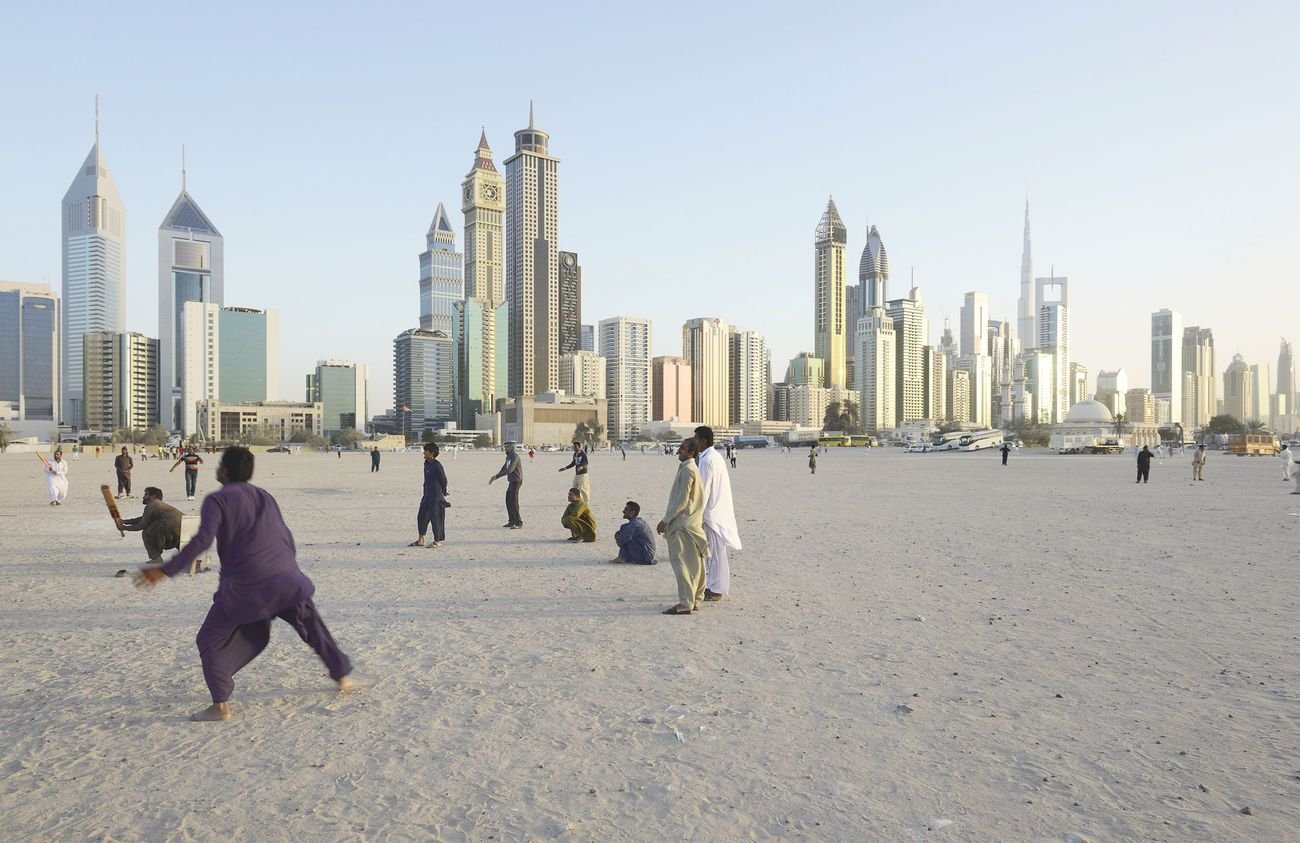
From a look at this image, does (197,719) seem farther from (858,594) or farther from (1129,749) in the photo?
(858,594)

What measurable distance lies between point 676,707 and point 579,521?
7.45m

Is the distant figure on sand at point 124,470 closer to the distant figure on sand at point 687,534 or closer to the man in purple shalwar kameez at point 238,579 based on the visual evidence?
the distant figure on sand at point 687,534

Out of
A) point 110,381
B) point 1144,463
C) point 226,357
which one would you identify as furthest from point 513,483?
point 110,381

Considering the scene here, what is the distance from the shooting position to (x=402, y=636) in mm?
6375

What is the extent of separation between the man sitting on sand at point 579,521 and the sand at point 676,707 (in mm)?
2117

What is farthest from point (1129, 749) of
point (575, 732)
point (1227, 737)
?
point (575, 732)

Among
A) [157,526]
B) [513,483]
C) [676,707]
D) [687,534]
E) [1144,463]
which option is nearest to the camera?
[676,707]

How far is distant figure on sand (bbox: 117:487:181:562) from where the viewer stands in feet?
29.6

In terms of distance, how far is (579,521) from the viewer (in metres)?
12.1

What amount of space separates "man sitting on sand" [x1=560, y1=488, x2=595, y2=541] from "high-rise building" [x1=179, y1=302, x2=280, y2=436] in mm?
182214

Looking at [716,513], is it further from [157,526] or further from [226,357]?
[226,357]

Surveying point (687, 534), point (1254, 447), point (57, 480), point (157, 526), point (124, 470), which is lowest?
point (1254, 447)

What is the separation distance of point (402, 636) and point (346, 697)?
148cm

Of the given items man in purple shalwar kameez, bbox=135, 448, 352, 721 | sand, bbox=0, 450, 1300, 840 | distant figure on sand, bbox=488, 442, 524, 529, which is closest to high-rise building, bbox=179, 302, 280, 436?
distant figure on sand, bbox=488, 442, 524, 529
